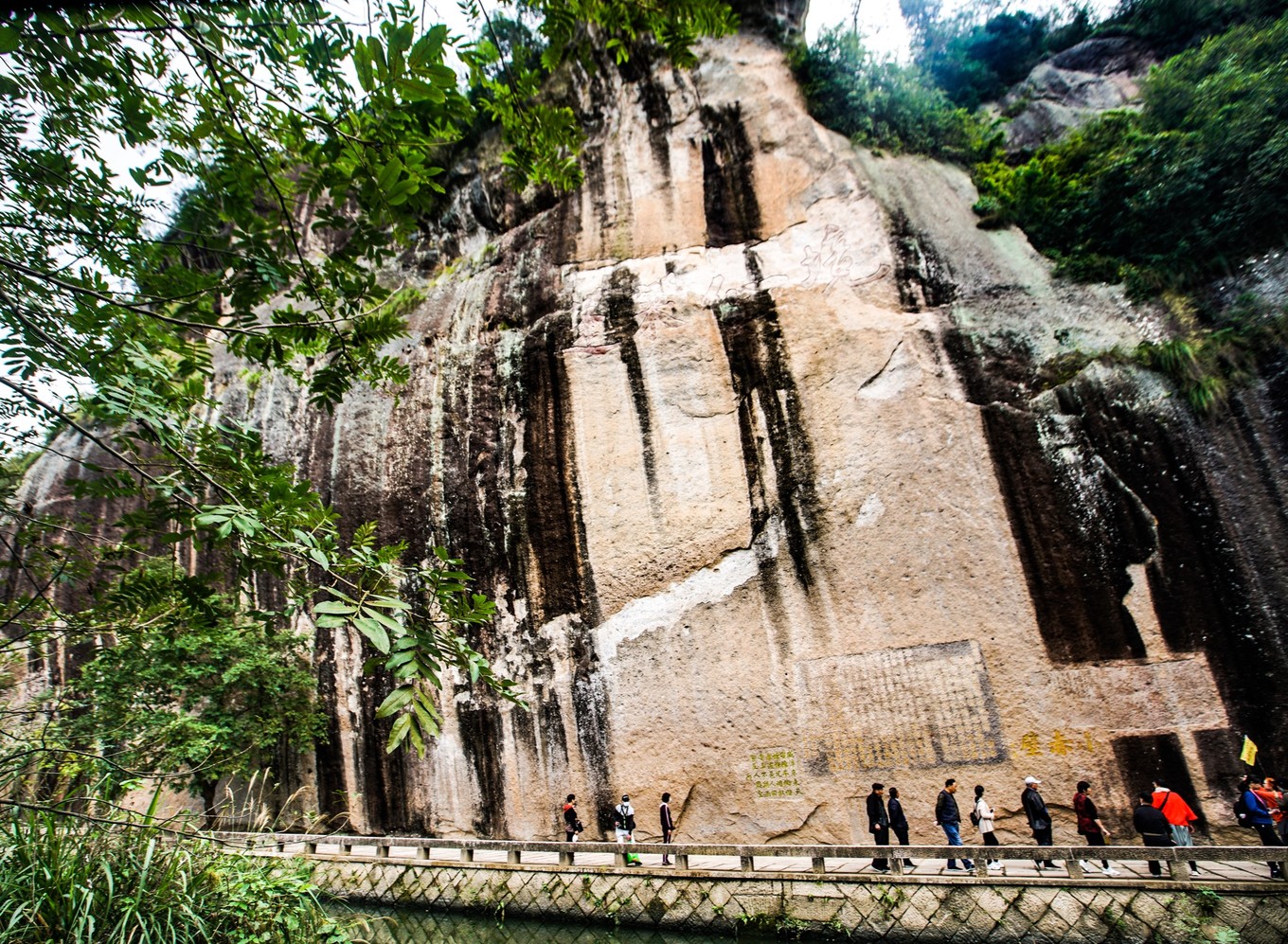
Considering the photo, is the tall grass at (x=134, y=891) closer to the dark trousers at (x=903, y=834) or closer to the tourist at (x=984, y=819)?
the dark trousers at (x=903, y=834)

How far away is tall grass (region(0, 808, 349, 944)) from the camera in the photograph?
3.54 meters

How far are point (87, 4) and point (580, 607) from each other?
8.59m

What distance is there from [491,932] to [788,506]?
5833 millimetres

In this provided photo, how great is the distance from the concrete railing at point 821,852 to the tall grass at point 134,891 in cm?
29

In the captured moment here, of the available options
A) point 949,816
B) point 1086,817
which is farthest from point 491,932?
point 1086,817

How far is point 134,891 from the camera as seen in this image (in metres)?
3.90

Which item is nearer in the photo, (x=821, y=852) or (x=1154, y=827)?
(x=1154, y=827)

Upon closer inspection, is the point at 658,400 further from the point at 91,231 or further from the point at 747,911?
the point at 91,231

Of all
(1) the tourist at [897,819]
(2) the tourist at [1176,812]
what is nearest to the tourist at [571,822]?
(1) the tourist at [897,819]

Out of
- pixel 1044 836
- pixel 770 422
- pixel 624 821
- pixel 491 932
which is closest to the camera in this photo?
pixel 1044 836

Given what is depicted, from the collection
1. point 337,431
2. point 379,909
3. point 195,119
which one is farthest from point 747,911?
point 337,431

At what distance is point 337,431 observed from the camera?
11.6 meters

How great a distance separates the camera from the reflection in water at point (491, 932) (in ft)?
19.7

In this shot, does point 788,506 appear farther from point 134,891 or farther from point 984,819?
point 134,891
